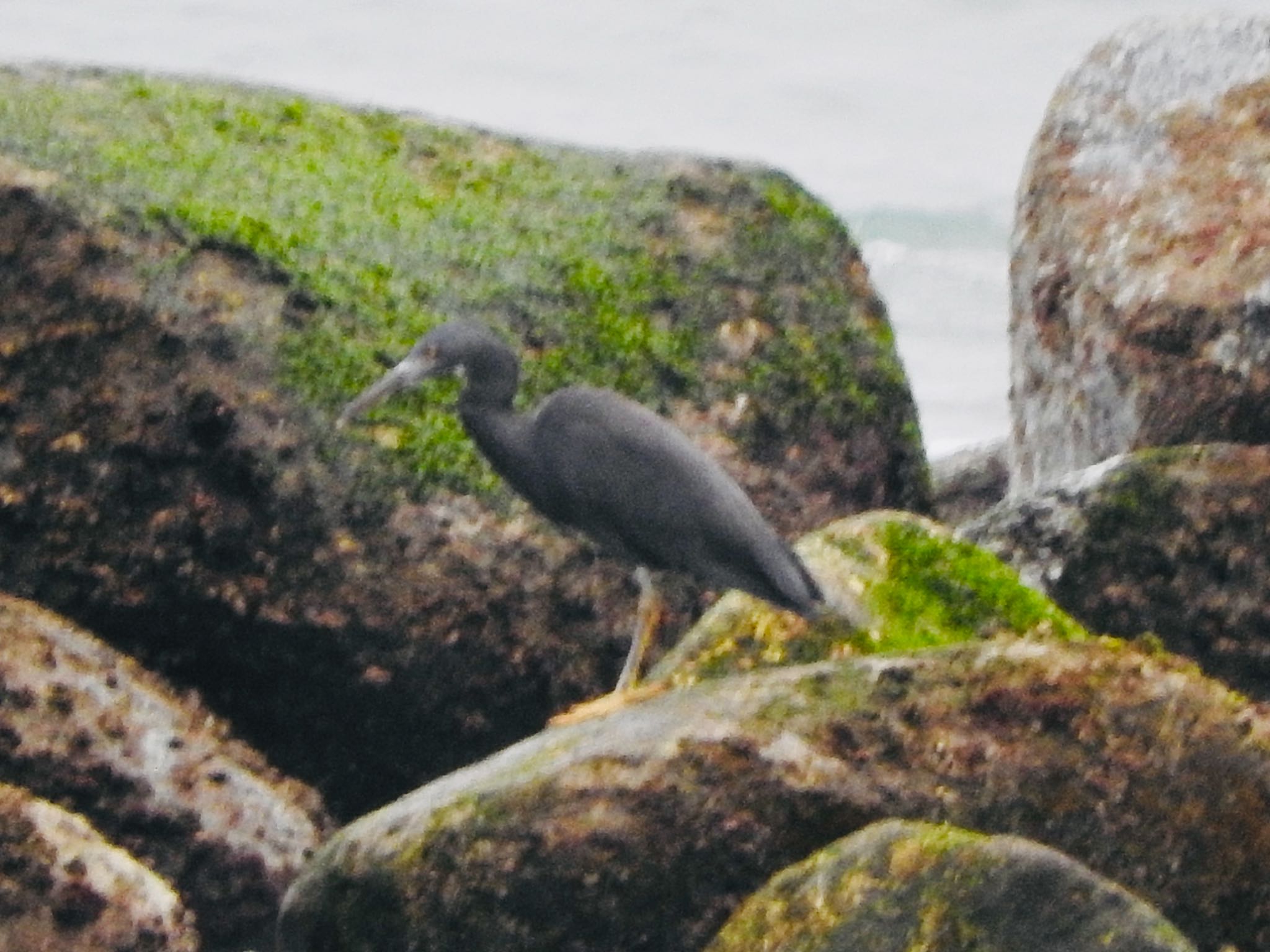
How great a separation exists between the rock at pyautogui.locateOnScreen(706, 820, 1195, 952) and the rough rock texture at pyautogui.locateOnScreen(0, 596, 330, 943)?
199cm

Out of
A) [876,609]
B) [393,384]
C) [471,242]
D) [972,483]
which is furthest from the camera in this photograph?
[972,483]

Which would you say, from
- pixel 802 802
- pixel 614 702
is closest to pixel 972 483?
pixel 614 702

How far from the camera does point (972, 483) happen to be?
10117mm

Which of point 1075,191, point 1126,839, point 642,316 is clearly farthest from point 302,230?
point 1126,839

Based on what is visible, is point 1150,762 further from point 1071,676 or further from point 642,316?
point 642,316

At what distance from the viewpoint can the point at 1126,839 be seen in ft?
14.2

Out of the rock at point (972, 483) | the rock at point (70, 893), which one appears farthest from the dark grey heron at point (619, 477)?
the rock at point (972, 483)

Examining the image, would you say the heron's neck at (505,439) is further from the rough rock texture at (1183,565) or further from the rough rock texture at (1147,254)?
the rough rock texture at (1147,254)

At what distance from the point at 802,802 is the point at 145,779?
6.44ft

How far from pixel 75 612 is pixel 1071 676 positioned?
119 inches

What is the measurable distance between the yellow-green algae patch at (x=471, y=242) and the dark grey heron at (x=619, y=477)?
1.11 ft

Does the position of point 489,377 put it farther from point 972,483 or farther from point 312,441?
point 972,483

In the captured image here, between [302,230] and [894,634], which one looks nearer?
[894,634]

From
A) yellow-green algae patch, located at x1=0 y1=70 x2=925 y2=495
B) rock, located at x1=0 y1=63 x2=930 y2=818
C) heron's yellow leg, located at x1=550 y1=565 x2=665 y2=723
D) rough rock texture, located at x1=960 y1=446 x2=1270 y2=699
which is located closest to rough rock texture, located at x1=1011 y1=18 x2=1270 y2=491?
rough rock texture, located at x1=960 y1=446 x2=1270 y2=699
